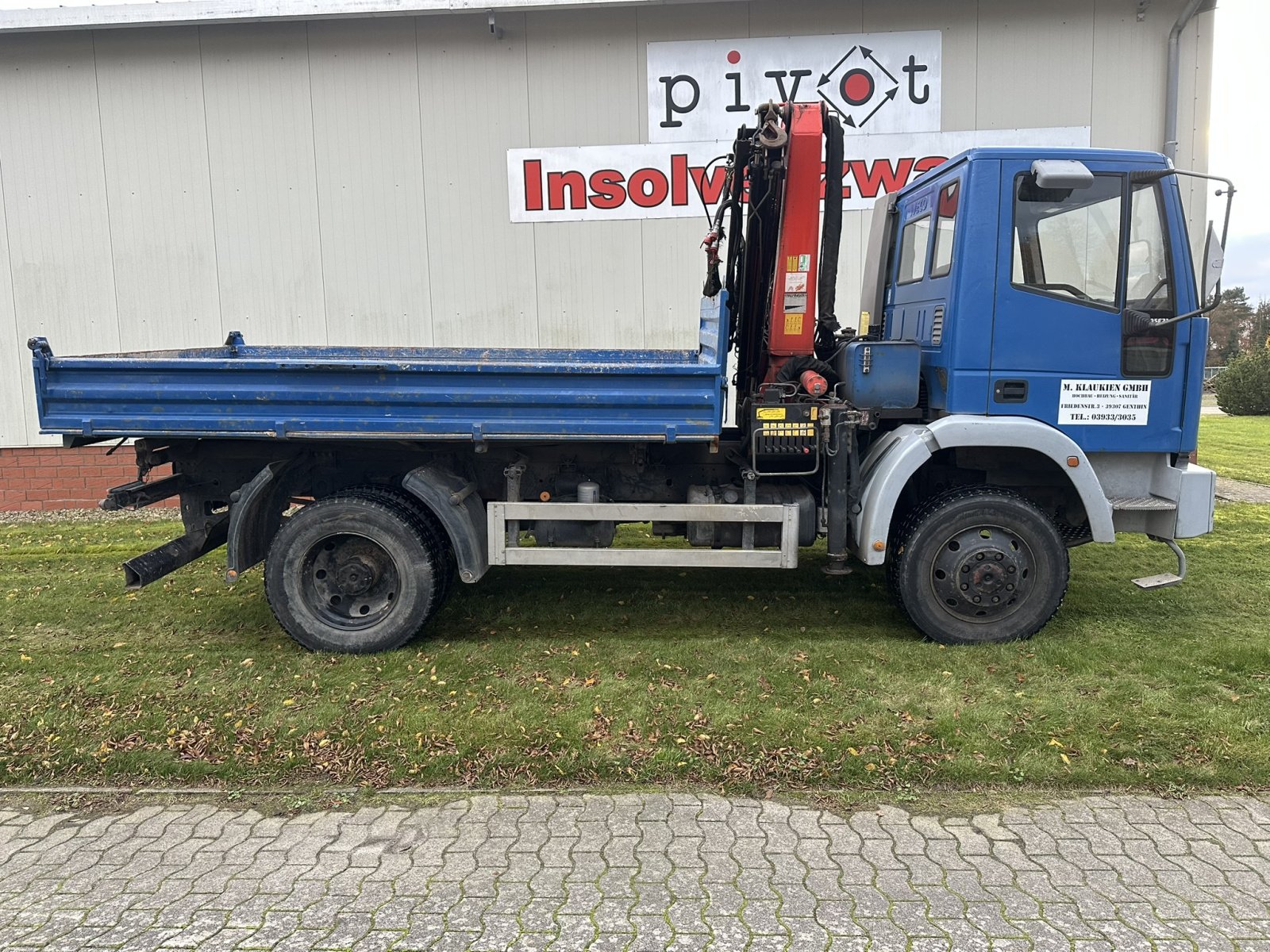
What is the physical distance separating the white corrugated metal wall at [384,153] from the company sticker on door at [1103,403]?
169 inches

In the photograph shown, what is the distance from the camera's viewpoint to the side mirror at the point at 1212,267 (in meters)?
4.29

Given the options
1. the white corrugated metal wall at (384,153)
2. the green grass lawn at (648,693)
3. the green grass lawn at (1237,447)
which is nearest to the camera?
the green grass lawn at (648,693)

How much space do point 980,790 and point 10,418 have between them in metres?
9.86

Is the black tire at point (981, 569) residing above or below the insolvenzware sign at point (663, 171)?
below

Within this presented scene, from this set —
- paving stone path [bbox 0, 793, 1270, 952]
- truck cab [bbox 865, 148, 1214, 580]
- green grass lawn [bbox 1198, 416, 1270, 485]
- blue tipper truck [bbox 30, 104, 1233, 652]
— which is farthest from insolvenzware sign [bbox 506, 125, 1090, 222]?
paving stone path [bbox 0, 793, 1270, 952]

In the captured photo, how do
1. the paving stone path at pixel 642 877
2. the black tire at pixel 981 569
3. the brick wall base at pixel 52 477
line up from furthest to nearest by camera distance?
1. the brick wall base at pixel 52 477
2. the black tire at pixel 981 569
3. the paving stone path at pixel 642 877

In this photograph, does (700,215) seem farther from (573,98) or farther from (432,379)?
(432,379)

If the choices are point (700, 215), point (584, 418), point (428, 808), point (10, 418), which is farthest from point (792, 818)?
point (10, 418)

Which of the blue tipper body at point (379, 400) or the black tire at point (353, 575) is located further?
the black tire at point (353, 575)

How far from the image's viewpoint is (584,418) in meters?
4.61

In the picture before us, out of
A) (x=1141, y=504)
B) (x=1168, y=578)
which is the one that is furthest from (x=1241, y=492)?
(x=1141, y=504)

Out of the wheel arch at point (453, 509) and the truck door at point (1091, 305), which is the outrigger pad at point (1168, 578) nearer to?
the truck door at point (1091, 305)

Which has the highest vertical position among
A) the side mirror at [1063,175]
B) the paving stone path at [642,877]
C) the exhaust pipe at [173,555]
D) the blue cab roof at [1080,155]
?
the blue cab roof at [1080,155]

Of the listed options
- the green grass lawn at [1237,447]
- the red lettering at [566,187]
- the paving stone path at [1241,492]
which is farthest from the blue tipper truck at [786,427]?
the paving stone path at [1241,492]
